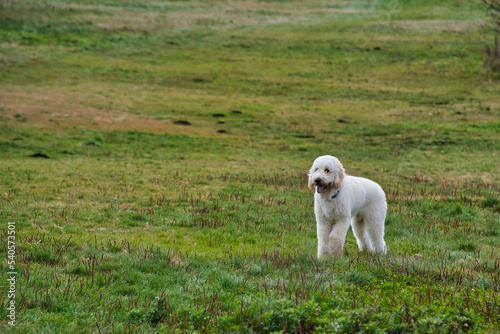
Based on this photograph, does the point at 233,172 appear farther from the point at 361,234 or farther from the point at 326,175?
the point at 326,175

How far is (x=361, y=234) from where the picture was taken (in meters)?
10.6

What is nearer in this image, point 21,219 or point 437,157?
point 21,219

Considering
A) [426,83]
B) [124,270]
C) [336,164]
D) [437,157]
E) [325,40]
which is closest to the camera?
[124,270]

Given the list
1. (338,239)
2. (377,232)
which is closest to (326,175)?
(338,239)

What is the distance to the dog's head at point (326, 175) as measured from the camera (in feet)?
30.7

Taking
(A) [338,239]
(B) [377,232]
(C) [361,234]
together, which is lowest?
(C) [361,234]

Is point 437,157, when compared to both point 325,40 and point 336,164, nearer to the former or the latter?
point 336,164

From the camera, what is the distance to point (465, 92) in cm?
5131

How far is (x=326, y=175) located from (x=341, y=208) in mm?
→ 750

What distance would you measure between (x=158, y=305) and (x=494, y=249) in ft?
23.6

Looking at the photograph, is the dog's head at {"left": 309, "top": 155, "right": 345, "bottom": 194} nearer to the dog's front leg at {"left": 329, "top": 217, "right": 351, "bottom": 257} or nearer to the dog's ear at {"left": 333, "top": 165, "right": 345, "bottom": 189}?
the dog's ear at {"left": 333, "top": 165, "right": 345, "bottom": 189}

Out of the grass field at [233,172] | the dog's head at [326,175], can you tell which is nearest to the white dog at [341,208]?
the dog's head at [326,175]

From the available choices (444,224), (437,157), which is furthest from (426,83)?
(444,224)

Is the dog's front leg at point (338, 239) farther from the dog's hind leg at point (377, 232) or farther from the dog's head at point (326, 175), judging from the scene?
the dog's hind leg at point (377, 232)
